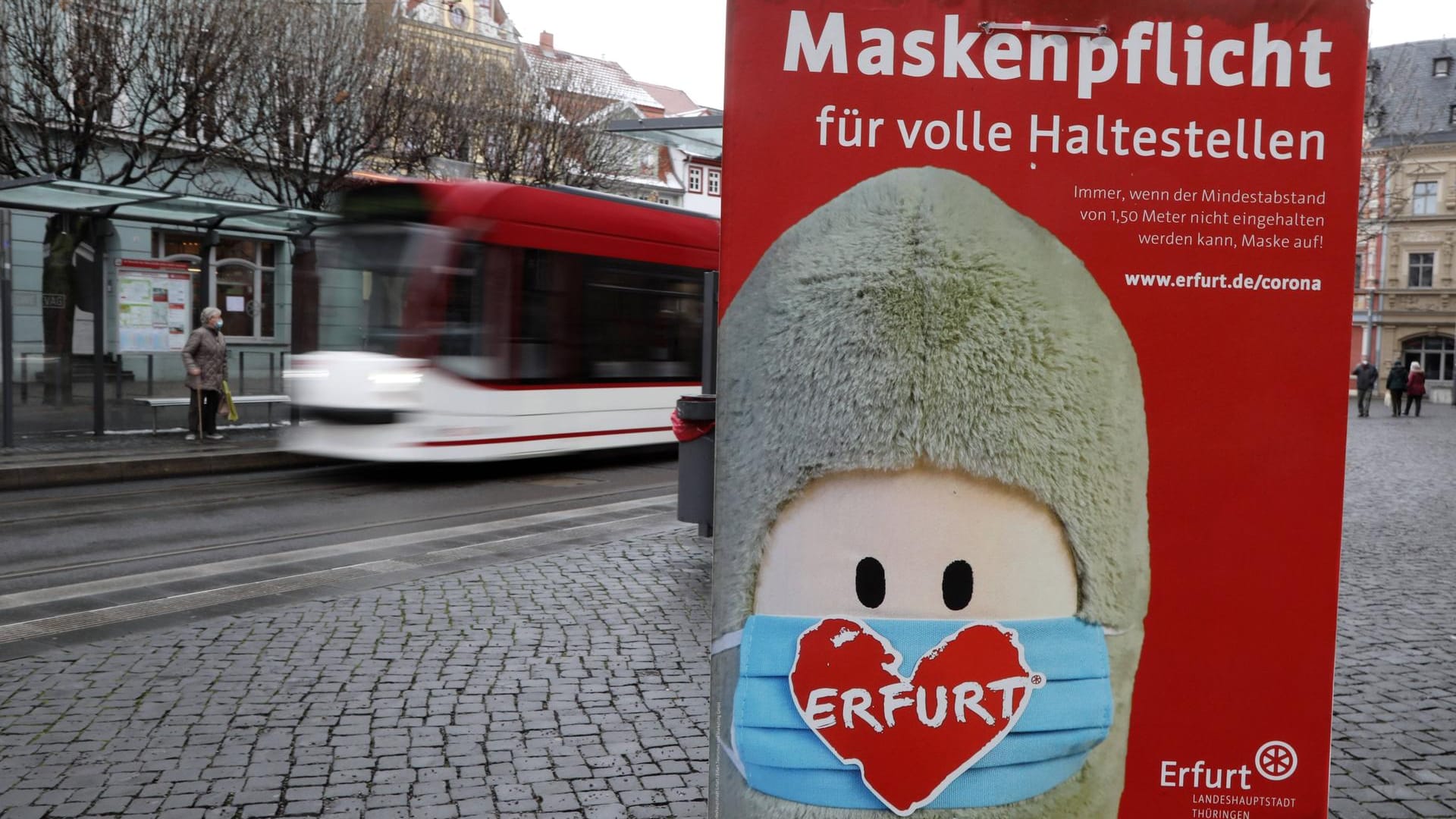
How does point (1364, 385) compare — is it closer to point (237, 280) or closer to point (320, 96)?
point (320, 96)

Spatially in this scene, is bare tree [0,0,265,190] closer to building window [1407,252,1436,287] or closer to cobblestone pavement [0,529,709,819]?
cobblestone pavement [0,529,709,819]

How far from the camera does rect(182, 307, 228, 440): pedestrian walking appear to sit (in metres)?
15.6

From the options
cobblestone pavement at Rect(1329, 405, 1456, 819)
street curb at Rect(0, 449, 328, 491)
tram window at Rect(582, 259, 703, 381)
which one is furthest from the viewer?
tram window at Rect(582, 259, 703, 381)

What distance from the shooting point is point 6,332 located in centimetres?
1387

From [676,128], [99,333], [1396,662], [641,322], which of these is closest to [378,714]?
[1396,662]

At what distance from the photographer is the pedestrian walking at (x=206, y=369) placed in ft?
51.1

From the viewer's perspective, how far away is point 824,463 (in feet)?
6.93

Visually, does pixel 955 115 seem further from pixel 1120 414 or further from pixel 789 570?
pixel 789 570

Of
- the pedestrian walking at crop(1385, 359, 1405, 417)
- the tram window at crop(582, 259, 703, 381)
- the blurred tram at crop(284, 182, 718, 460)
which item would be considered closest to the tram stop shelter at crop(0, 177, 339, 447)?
the blurred tram at crop(284, 182, 718, 460)

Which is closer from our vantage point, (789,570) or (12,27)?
(789,570)

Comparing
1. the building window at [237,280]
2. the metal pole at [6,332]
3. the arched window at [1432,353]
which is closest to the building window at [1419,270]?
the arched window at [1432,353]

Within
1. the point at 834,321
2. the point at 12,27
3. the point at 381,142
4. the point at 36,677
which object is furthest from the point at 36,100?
the point at 834,321

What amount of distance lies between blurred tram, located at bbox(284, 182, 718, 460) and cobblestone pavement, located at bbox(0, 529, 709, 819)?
6.03m

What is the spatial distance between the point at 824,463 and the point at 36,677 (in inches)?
181
